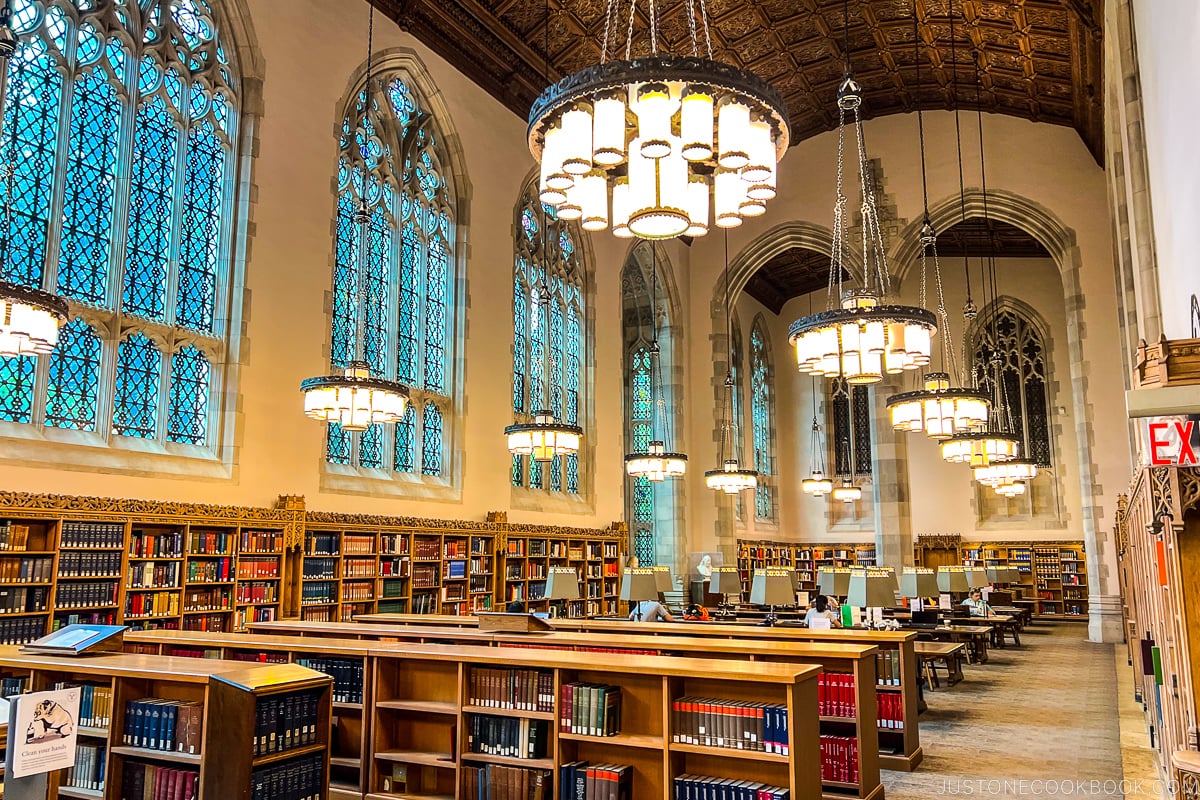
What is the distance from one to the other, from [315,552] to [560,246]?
24.1 feet

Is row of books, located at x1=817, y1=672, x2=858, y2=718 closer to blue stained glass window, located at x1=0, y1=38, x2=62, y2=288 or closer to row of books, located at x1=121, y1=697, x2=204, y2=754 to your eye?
row of books, located at x1=121, y1=697, x2=204, y2=754

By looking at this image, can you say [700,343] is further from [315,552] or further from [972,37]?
[315,552]

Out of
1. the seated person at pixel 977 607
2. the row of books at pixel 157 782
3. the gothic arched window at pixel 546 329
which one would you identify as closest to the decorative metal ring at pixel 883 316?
the row of books at pixel 157 782

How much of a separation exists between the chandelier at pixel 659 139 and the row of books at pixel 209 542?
→ 542cm

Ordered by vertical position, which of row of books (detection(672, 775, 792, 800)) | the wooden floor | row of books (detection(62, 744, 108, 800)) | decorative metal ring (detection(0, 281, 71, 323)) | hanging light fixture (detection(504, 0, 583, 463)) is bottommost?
the wooden floor

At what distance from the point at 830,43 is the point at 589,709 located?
1208 centimetres

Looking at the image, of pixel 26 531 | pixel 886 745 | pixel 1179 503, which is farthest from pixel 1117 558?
pixel 26 531

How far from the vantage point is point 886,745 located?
6.45 m

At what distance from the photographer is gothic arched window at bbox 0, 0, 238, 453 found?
7492 millimetres

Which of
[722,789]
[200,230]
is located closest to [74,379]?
[200,230]

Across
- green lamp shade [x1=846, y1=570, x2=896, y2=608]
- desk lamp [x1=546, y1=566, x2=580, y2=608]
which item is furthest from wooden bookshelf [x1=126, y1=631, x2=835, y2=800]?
desk lamp [x1=546, y1=566, x2=580, y2=608]

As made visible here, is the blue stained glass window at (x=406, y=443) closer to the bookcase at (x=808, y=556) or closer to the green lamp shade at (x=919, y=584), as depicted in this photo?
the green lamp shade at (x=919, y=584)

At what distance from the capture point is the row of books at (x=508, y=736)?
4.71 metres

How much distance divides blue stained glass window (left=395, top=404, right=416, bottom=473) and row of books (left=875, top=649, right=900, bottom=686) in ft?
21.4
